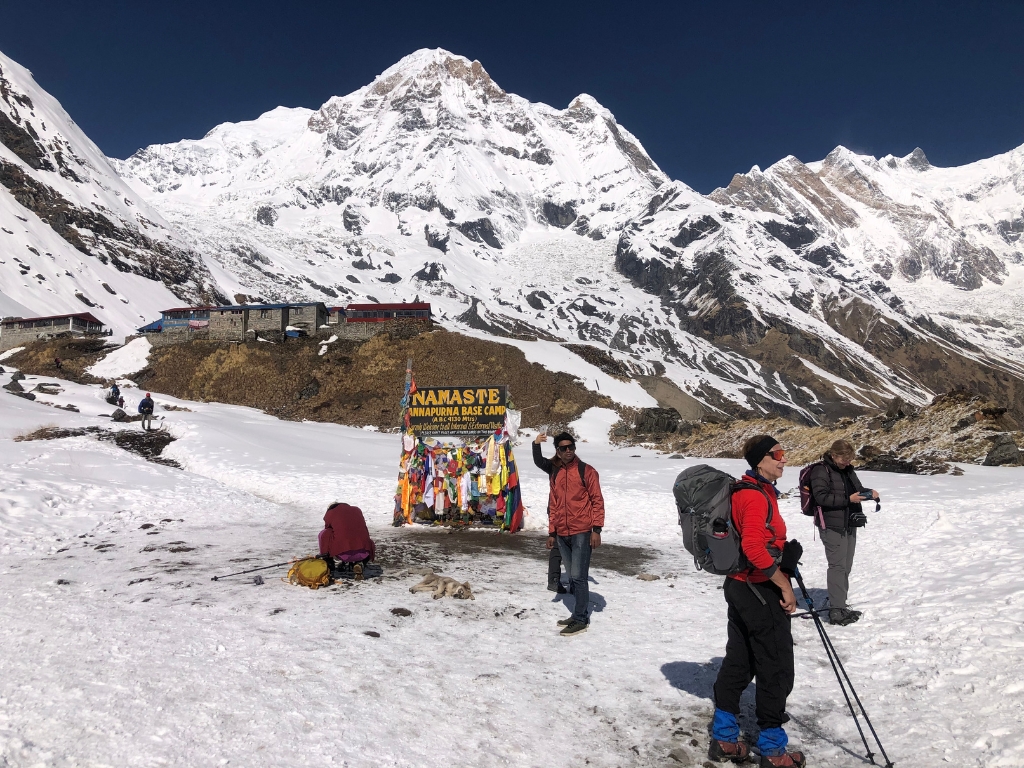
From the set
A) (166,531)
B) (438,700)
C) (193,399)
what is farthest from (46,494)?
(193,399)

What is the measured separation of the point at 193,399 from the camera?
45.0 m

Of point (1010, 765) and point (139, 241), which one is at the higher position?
point (139, 241)

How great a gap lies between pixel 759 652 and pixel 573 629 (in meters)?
3.04

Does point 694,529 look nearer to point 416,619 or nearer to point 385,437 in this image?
point 416,619

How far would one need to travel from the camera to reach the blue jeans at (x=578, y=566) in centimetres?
721

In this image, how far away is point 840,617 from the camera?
7090mm

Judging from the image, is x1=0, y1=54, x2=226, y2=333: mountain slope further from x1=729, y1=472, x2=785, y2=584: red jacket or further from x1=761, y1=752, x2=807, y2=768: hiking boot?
x1=761, y1=752, x2=807, y2=768: hiking boot

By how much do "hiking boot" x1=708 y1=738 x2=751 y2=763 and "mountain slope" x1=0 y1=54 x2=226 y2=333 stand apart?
10000cm

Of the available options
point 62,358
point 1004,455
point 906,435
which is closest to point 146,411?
point 906,435

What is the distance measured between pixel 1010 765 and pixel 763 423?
2876cm

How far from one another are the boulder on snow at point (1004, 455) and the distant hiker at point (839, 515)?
14452 millimetres

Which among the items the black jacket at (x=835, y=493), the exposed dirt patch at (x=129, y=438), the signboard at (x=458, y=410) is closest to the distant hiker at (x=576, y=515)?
the black jacket at (x=835, y=493)

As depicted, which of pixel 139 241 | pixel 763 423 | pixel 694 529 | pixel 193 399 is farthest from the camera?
pixel 139 241

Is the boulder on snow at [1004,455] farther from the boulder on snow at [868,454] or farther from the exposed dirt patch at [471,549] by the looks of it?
the exposed dirt patch at [471,549]
